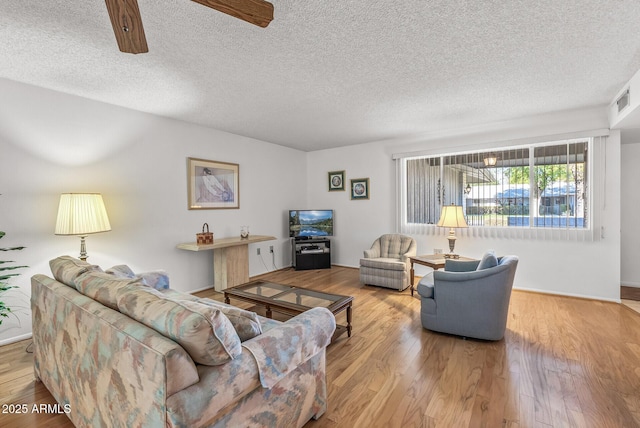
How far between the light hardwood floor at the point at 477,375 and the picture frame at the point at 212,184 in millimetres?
2273

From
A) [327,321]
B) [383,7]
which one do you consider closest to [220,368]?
[327,321]

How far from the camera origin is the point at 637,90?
8.57ft

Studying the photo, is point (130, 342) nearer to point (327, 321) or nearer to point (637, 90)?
point (327, 321)

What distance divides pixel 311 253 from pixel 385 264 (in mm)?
1661

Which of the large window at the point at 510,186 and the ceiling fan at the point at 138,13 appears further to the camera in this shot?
the large window at the point at 510,186

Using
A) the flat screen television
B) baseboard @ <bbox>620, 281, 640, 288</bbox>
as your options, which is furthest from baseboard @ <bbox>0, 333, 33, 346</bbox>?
baseboard @ <bbox>620, 281, 640, 288</bbox>

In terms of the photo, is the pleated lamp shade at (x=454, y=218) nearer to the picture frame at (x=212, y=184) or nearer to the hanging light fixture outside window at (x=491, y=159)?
the hanging light fixture outside window at (x=491, y=159)

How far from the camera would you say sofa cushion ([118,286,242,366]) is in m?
1.07

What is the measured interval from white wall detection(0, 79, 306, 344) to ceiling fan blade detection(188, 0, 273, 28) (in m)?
2.68

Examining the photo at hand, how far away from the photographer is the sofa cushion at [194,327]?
3.51 ft

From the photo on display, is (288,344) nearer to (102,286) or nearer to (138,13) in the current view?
(102,286)

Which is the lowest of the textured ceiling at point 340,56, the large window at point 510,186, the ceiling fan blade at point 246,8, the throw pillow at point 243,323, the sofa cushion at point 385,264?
→ the sofa cushion at point 385,264

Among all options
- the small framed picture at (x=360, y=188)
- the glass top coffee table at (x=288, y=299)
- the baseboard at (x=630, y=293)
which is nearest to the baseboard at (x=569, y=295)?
the baseboard at (x=630, y=293)

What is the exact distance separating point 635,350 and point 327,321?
8.80 ft
